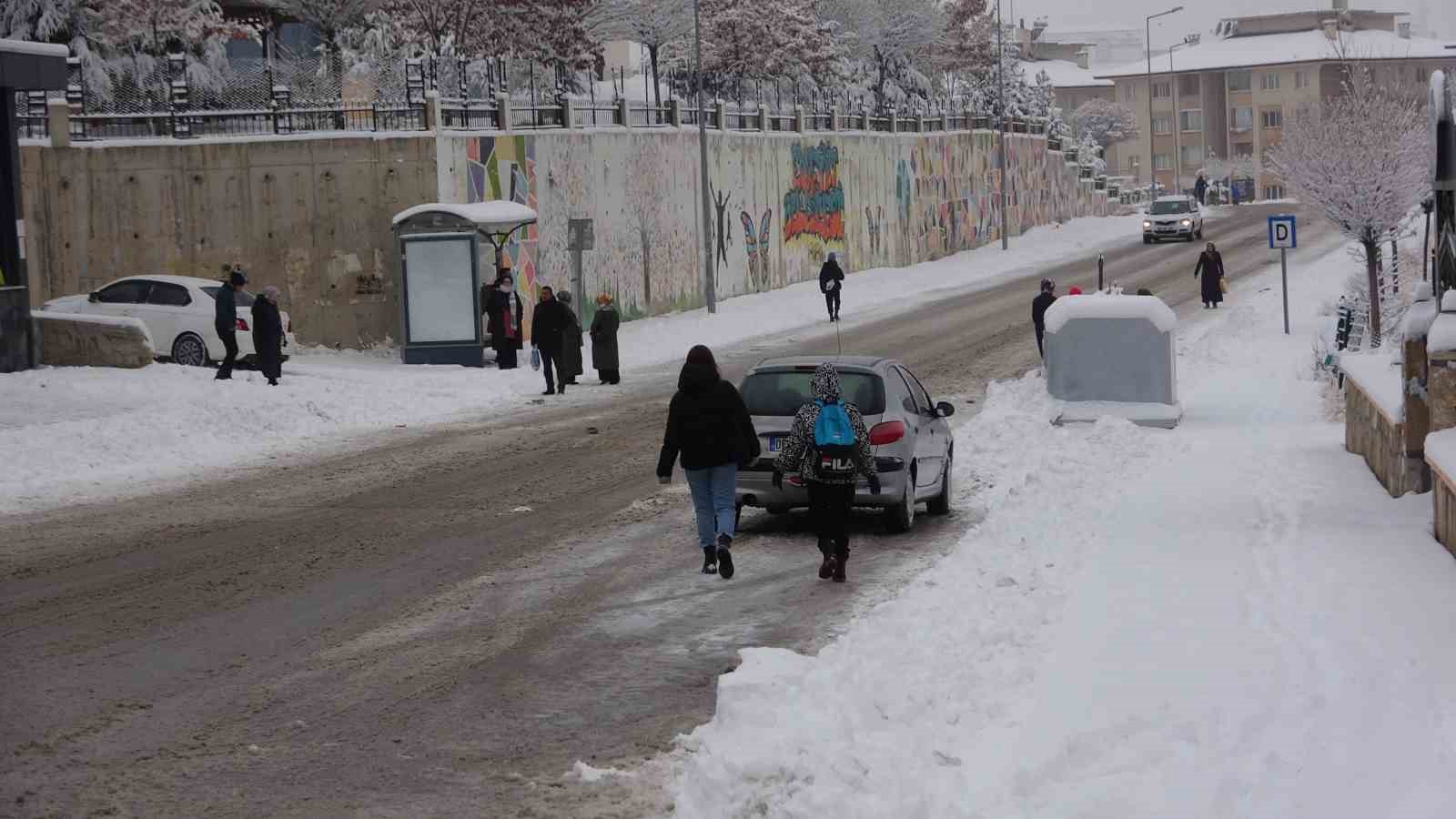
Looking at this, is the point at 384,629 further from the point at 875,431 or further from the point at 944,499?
the point at 944,499

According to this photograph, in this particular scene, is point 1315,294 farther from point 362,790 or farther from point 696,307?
point 362,790

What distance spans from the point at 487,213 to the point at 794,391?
1801cm

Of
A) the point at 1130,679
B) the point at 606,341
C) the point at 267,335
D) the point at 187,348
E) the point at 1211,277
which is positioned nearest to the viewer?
the point at 1130,679

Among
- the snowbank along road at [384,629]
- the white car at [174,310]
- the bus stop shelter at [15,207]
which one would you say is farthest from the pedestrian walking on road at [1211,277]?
the bus stop shelter at [15,207]

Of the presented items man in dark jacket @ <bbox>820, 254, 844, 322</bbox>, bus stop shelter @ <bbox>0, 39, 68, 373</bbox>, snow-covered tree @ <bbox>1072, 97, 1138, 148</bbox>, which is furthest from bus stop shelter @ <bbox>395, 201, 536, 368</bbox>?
snow-covered tree @ <bbox>1072, 97, 1138, 148</bbox>

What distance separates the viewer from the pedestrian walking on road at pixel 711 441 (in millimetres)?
13359

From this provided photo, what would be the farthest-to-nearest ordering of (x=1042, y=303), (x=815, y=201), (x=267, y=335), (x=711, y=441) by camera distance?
1. (x=815, y=201)
2. (x=1042, y=303)
3. (x=267, y=335)
4. (x=711, y=441)

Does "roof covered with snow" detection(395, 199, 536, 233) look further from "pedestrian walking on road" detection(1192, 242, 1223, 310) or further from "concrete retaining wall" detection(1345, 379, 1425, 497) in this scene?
"concrete retaining wall" detection(1345, 379, 1425, 497)

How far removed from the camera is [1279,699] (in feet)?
28.5

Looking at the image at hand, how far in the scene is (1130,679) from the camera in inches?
364

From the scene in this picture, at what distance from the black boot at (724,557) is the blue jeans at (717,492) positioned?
1.7 inches

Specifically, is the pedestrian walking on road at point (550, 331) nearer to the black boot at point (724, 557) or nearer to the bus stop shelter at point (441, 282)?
the bus stop shelter at point (441, 282)

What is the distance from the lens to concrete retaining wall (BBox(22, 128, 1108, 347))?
34.0 meters

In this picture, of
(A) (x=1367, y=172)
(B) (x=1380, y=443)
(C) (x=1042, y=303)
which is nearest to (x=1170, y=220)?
(A) (x=1367, y=172)
